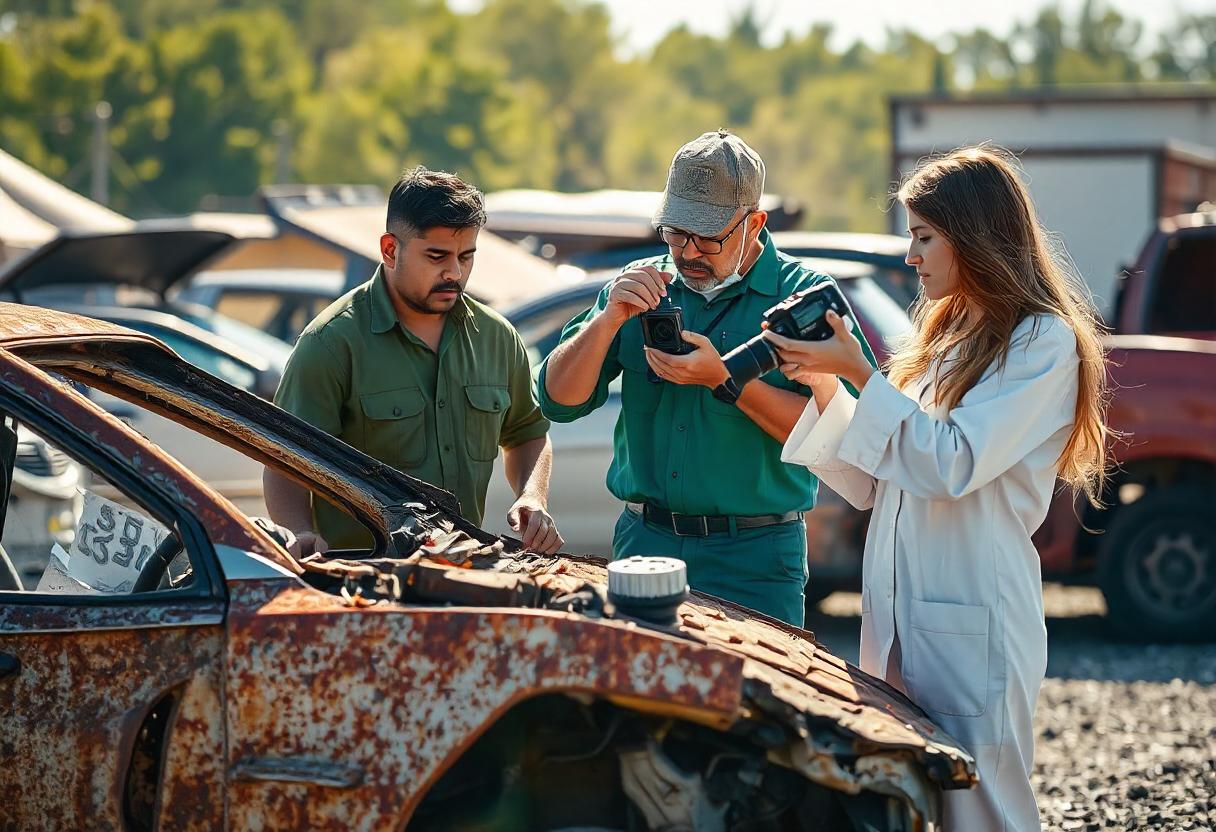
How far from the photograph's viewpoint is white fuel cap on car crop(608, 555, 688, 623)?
2.88 meters

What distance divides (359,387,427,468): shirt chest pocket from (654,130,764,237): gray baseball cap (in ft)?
2.58

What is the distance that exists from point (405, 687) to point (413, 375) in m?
1.39

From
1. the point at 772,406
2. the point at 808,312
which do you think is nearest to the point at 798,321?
the point at 808,312

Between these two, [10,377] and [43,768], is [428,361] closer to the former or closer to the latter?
[10,377]

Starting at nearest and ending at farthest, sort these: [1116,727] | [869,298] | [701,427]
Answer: [701,427]
[1116,727]
[869,298]

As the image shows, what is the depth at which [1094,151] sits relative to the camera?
14039 mm

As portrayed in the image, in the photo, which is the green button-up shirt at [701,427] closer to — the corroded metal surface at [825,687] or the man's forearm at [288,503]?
the corroded metal surface at [825,687]

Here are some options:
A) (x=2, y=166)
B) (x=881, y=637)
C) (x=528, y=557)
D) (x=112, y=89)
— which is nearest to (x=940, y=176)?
(x=881, y=637)

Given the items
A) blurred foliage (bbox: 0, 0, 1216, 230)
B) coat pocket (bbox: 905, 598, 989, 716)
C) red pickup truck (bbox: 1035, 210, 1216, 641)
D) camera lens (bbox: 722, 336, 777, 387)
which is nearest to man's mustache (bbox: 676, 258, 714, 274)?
camera lens (bbox: 722, 336, 777, 387)

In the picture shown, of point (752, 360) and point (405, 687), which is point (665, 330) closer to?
point (752, 360)

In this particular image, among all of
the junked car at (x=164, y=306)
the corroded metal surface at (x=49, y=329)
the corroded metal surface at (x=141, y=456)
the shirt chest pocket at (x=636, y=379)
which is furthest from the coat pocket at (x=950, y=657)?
the junked car at (x=164, y=306)

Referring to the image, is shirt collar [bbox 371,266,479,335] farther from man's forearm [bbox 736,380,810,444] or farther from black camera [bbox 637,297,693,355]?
man's forearm [bbox 736,380,810,444]

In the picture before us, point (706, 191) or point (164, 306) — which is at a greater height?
point (706, 191)

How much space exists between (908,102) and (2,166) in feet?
28.4
